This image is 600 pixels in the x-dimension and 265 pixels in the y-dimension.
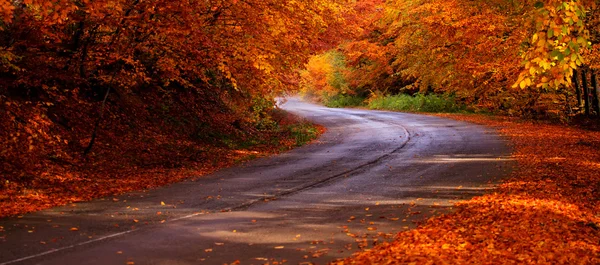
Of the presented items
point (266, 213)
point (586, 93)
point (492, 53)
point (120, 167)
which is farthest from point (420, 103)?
point (266, 213)

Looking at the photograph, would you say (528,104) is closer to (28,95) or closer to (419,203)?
(419,203)

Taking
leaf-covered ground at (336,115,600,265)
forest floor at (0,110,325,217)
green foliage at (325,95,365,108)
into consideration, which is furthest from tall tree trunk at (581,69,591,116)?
green foliage at (325,95,365,108)

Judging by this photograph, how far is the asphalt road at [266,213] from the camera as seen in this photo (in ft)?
24.8

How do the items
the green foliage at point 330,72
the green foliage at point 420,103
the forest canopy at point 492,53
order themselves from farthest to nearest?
the green foliage at point 330,72 < the green foliage at point 420,103 < the forest canopy at point 492,53

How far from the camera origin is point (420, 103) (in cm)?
4319

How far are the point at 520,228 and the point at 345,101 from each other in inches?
1845

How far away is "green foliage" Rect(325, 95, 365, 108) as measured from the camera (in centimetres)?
5359

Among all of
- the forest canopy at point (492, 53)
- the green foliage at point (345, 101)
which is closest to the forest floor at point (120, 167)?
the forest canopy at point (492, 53)

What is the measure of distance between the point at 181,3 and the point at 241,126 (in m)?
10.2

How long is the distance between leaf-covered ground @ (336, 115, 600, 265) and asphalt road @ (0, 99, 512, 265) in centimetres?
47

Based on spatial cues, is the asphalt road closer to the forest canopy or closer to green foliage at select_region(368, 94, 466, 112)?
the forest canopy

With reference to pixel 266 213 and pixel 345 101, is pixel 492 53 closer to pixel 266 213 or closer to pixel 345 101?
pixel 266 213

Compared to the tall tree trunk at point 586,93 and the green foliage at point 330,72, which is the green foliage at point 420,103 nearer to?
the green foliage at point 330,72

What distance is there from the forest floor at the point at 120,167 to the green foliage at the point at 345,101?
32552 mm
